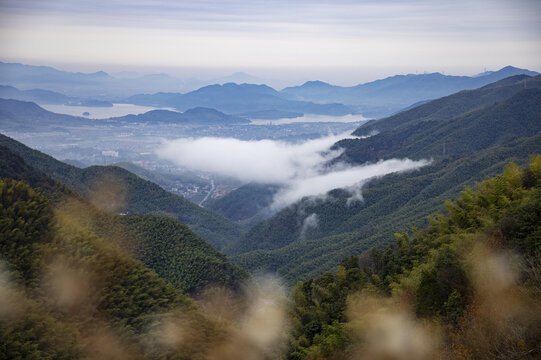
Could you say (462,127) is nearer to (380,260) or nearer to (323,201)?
(323,201)

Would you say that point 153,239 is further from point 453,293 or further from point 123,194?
point 123,194

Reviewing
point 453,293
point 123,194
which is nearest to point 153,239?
point 453,293

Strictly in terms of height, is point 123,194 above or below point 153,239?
below

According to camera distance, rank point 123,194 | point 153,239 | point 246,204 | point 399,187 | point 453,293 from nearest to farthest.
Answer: point 453,293 → point 153,239 → point 123,194 → point 399,187 → point 246,204

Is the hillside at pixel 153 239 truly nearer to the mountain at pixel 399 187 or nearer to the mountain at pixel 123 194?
the mountain at pixel 399 187

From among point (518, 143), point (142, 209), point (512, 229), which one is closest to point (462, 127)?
point (518, 143)

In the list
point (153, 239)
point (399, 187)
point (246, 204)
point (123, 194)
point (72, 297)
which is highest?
point (72, 297)
